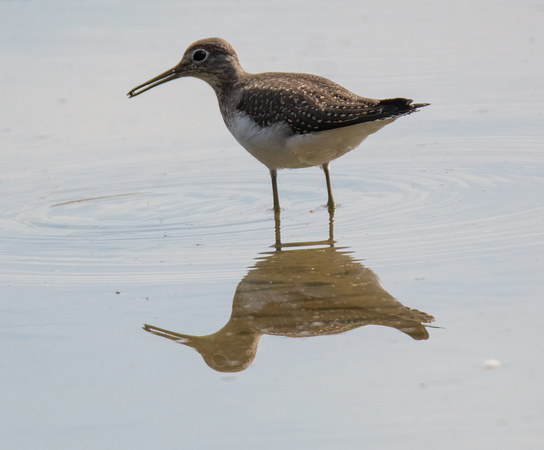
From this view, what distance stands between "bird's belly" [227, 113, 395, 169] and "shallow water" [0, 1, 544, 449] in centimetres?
48

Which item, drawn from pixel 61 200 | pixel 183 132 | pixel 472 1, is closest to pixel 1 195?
pixel 61 200

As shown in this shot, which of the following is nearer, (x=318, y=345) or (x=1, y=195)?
(x=318, y=345)

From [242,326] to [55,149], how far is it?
523cm

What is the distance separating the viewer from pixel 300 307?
608 cm

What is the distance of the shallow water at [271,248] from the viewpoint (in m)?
4.71

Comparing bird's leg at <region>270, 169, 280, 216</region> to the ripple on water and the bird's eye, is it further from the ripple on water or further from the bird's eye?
the bird's eye

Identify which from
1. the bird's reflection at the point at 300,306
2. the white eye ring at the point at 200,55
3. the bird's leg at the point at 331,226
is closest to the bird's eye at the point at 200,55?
the white eye ring at the point at 200,55

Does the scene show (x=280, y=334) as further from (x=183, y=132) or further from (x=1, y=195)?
(x=183, y=132)

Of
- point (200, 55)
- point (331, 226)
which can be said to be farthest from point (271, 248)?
point (200, 55)

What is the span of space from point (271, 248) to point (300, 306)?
1.35 m

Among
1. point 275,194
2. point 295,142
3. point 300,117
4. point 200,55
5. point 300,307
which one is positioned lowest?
point 300,307

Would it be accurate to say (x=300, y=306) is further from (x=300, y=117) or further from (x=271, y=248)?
(x=300, y=117)

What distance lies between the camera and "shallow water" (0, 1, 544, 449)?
15.4 ft

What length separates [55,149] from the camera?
34.3 feet
